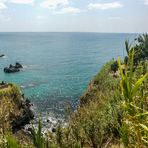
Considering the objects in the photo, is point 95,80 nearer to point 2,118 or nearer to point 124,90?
point 2,118

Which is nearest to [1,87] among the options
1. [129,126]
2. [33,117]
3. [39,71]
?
[33,117]

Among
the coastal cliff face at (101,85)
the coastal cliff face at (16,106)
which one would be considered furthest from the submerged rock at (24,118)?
the coastal cliff face at (101,85)

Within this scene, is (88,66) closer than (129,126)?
No

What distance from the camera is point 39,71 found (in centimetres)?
13362

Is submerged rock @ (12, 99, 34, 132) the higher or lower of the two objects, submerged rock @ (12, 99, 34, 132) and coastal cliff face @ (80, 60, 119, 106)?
the lower

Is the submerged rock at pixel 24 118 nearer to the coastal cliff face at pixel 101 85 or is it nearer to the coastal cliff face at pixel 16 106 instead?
the coastal cliff face at pixel 16 106

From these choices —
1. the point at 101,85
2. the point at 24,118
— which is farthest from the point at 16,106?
the point at 101,85

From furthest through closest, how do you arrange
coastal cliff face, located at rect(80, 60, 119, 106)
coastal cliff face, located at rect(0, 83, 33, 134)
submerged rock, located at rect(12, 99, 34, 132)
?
coastal cliff face, located at rect(0, 83, 33, 134)
submerged rock, located at rect(12, 99, 34, 132)
coastal cliff face, located at rect(80, 60, 119, 106)

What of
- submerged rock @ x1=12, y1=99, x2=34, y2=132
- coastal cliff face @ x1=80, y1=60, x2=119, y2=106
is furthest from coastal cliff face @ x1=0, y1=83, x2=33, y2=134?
coastal cliff face @ x1=80, y1=60, x2=119, y2=106

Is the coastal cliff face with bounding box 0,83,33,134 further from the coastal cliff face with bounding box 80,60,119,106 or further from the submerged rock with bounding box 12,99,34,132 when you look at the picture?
the coastal cliff face with bounding box 80,60,119,106

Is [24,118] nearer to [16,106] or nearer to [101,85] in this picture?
[16,106]

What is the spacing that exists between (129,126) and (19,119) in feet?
197

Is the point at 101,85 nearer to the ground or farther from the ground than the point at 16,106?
farther from the ground

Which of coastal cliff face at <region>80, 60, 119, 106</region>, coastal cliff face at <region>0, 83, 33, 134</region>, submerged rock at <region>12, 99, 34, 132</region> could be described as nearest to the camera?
coastal cliff face at <region>80, 60, 119, 106</region>
